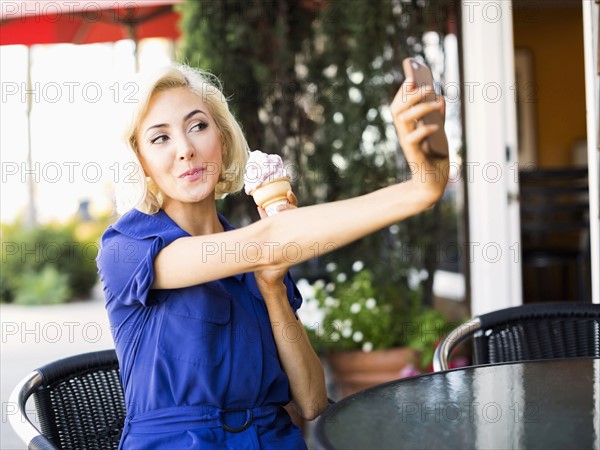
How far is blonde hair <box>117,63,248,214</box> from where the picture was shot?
165 centimetres

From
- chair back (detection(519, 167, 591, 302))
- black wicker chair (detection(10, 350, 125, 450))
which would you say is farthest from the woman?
chair back (detection(519, 167, 591, 302))

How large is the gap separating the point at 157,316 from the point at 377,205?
52 cm

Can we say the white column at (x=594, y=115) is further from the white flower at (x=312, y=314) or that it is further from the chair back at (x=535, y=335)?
the white flower at (x=312, y=314)

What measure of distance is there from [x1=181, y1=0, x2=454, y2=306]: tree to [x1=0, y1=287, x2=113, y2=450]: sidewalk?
1965 mm

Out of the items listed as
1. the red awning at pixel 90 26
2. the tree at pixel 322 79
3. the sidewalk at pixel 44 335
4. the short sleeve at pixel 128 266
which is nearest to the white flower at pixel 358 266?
the tree at pixel 322 79

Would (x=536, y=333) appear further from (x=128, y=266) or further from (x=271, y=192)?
(x=128, y=266)

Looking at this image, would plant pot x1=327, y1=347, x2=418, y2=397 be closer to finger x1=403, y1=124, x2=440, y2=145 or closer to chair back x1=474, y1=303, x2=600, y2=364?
chair back x1=474, y1=303, x2=600, y2=364

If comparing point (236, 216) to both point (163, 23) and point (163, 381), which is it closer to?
point (163, 23)

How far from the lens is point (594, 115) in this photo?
331 centimetres

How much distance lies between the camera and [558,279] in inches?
257

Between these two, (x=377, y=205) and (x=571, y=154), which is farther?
(x=571, y=154)

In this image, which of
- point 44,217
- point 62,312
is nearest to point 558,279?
point 62,312

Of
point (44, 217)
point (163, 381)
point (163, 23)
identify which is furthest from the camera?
point (44, 217)

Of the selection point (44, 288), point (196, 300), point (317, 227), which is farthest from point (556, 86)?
point (317, 227)
